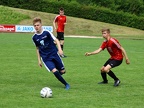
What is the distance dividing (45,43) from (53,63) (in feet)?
1.78

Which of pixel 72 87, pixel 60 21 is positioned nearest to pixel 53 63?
pixel 72 87

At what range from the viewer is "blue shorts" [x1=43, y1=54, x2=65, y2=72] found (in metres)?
10.6

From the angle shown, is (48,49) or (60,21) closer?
(48,49)

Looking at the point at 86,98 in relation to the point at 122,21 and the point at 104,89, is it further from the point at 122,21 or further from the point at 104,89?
the point at 122,21

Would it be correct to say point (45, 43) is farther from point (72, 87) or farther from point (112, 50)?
point (112, 50)

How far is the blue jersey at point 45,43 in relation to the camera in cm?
1069

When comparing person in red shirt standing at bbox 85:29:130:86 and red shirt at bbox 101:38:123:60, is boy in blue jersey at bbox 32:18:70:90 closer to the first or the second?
person in red shirt standing at bbox 85:29:130:86

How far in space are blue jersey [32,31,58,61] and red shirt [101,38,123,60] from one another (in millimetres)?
1441

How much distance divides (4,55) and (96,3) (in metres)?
55.6

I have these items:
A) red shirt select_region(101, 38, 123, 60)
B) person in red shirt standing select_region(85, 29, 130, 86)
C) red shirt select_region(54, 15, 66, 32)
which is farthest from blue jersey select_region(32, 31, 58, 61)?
red shirt select_region(54, 15, 66, 32)

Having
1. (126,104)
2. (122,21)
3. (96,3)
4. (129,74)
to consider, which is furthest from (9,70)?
(96,3)

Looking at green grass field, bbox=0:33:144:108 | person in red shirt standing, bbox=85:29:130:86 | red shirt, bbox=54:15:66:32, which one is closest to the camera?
green grass field, bbox=0:33:144:108

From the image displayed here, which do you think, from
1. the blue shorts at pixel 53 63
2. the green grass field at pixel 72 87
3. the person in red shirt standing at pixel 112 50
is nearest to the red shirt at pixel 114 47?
the person in red shirt standing at pixel 112 50

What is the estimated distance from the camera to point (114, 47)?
11383 mm
